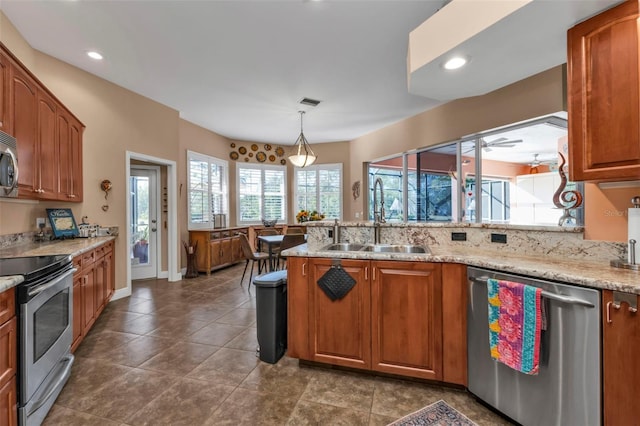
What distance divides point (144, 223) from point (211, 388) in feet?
13.3

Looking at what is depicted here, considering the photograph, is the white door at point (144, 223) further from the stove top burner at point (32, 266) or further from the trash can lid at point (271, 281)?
the trash can lid at point (271, 281)

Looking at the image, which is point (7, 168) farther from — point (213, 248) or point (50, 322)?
point (213, 248)

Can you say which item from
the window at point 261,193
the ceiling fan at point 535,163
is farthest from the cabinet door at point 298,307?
the window at point 261,193

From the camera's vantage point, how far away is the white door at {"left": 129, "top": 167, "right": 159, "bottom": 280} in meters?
5.05

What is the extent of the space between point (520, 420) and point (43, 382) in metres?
2.72

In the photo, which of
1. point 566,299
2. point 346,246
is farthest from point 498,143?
point 566,299

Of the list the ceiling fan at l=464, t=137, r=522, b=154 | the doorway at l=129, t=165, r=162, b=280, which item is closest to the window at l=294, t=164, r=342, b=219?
the doorway at l=129, t=165, r=162, b=280

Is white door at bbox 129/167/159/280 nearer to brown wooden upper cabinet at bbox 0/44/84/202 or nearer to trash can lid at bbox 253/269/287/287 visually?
brown wooden upper cabinet at bbox 0/44/84/202

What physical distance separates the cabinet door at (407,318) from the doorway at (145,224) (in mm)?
4555

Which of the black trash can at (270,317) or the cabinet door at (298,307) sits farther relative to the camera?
the black trash can at (270,317)

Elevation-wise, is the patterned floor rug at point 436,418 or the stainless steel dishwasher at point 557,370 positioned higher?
the stainless steel dishwasher at point 557,370

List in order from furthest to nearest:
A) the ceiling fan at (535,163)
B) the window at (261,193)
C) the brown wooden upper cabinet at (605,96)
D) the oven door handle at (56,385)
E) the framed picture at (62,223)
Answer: the window at (261,193) < the ceiling fan at (535,163) < the framed picture at (62,223) < the oven door handle at (56,385) < the brown wooden upper cabinet at (605,96)

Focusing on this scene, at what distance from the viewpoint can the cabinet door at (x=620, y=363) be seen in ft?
4.01

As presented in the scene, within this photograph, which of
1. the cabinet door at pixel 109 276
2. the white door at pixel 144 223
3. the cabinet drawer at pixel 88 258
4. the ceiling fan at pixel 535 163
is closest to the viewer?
the cabinet drawer at pixel 88 258
